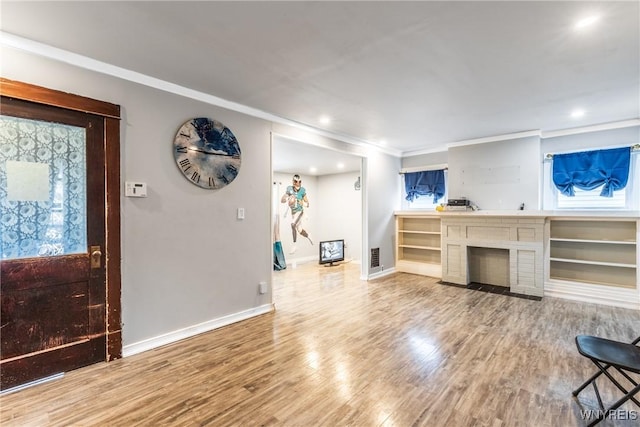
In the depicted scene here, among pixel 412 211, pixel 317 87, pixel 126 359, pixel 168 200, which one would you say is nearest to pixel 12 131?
pixel 168 200

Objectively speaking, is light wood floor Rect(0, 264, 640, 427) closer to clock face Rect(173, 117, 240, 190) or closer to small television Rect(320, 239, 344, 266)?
clock face Rect(173, 117, 240, 190)

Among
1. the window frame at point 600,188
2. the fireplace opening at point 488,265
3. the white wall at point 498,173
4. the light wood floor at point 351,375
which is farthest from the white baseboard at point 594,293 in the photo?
the white wall at point 498,173

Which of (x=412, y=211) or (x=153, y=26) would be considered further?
(x=412, y=211)

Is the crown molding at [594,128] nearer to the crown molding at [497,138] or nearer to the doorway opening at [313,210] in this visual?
the crown molding at [497,138]

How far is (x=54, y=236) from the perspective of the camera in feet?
7.41

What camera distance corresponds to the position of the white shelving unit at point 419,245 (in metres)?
5.72

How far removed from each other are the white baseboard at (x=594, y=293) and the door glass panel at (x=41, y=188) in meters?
5.80

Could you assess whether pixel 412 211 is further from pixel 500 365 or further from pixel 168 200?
pixel 168 200

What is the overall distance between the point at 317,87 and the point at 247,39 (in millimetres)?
960

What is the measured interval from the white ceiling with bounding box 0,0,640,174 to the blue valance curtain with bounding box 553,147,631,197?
79cm

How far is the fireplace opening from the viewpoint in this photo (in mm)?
4922

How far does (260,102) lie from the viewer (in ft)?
10.8

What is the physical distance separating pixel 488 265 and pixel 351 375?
3897 millimetres

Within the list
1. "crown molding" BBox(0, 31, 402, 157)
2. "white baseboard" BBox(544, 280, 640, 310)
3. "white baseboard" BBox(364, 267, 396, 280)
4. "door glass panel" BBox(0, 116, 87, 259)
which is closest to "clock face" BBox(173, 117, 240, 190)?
"crown molding" BBox(0, 31, 402, 157)
